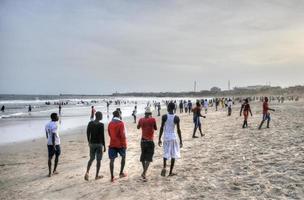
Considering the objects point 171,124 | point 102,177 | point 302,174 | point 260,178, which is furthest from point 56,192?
point 302,174

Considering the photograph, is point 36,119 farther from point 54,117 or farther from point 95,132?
point 95,132

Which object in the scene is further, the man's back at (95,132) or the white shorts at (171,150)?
the man's back at (95,132)

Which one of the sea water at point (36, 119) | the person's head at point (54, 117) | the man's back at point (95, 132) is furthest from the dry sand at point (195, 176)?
the sea water at point (36, 119)

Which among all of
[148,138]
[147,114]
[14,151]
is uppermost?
[147,114]

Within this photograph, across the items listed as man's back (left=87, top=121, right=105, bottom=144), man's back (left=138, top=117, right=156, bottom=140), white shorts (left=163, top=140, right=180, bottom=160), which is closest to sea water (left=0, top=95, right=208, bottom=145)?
man's back (left=87, top=121, right=105, bottom=144)

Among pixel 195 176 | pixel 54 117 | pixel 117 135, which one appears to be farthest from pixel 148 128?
pixel 54 117

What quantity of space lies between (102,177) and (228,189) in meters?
3.88

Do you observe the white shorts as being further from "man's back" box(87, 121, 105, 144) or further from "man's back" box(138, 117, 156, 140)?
"man's back" box(87, 121, 105, 144)

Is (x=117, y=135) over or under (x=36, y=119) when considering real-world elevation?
over

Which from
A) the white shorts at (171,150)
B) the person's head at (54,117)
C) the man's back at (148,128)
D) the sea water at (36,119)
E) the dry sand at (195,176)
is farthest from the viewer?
the sea water at (36,119)

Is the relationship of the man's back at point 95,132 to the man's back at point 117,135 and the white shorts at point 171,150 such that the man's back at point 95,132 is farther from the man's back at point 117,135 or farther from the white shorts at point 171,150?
the white shorts at point 171,150

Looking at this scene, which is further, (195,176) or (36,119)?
(36,119)

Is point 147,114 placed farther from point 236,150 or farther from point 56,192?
point 236,150

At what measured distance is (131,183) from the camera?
952 cm
